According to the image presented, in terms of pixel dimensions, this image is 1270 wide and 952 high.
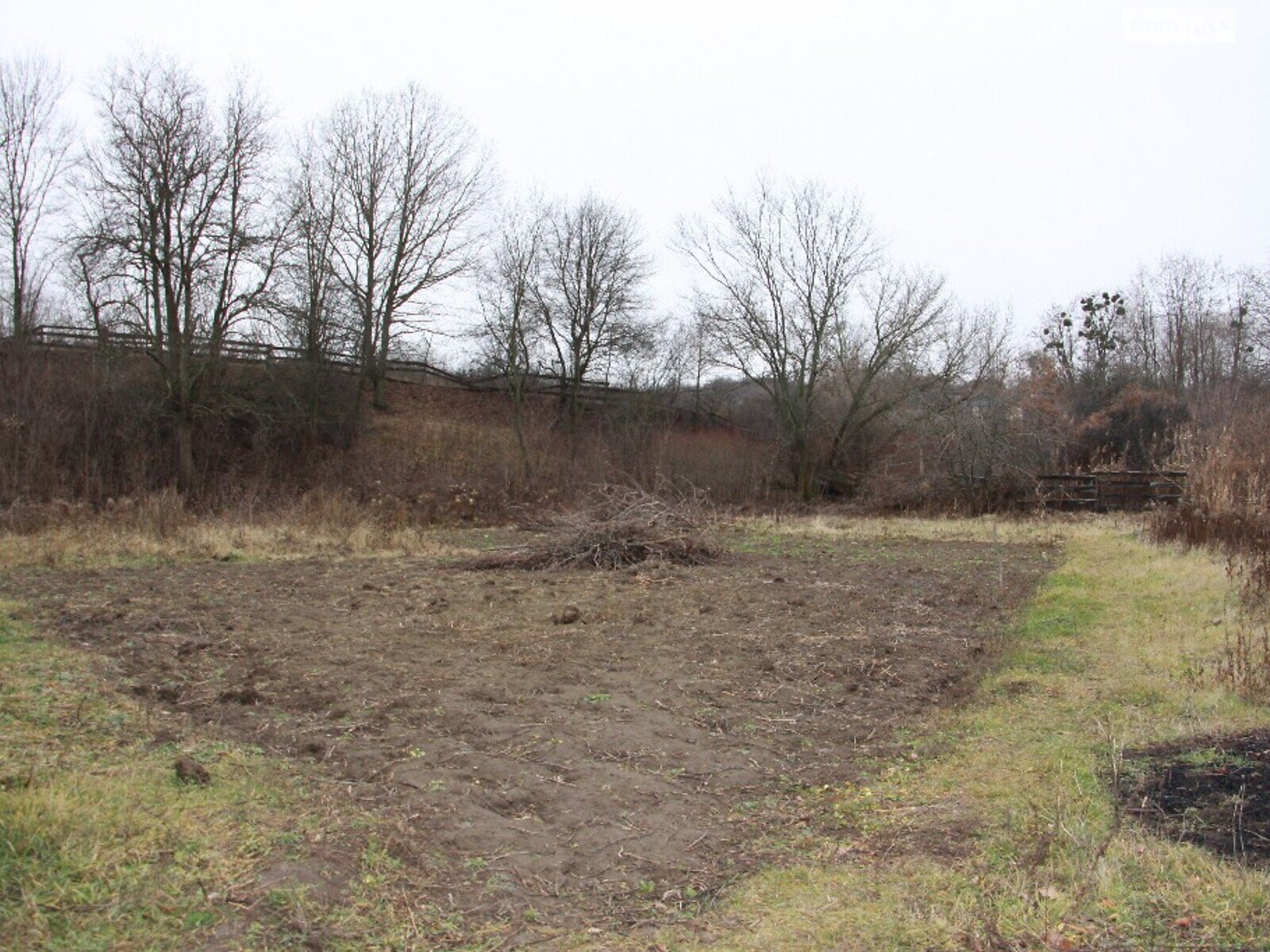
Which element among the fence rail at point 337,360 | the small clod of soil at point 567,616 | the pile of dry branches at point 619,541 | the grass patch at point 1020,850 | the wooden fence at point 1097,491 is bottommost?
the grass patch at point 1020,850

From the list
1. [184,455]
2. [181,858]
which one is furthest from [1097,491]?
[181,858]

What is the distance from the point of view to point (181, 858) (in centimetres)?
350

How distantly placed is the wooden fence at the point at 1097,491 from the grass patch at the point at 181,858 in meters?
24.0

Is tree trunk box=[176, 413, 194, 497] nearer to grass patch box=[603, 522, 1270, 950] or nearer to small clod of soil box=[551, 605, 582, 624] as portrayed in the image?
small clod of soil box=[551, 605, 582, 624]

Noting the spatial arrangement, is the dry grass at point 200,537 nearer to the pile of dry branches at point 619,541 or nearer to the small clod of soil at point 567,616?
the pile of dry branches at point 619,541

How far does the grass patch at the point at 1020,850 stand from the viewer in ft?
10.7

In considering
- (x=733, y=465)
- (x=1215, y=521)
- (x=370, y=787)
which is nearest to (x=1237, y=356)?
(x=733, y=465)

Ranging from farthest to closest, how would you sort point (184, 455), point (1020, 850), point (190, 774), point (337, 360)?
point (337, 360), point (184, 455), point (190, 774), point (1020, 850)

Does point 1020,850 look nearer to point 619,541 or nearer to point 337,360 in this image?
point 619,541

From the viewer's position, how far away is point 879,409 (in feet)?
103

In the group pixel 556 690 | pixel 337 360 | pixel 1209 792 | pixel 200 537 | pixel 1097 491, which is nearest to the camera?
pixel 1209 792

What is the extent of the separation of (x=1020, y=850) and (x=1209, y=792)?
45.3 inches

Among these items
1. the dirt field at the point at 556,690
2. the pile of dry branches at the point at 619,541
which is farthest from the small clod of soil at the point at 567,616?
the pile of dry branches at the point at 619,541

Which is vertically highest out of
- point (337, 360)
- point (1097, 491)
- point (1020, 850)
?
point (337, 360)
